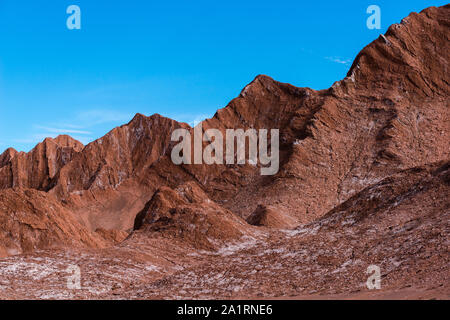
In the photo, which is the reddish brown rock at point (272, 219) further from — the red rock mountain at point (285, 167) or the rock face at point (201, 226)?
the rock face at point (201, 226)

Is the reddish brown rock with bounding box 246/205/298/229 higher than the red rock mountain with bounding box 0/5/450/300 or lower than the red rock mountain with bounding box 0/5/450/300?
lower

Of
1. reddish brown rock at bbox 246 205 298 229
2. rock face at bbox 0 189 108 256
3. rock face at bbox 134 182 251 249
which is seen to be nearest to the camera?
rock face at bbox 0 189 108 256

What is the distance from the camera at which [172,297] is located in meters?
20.1

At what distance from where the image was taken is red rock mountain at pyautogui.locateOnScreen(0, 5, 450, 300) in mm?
33406

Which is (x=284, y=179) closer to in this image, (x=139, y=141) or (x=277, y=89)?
(x=277, y=89)

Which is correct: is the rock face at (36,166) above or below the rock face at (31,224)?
above

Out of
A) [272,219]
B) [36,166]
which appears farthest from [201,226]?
[36,166]

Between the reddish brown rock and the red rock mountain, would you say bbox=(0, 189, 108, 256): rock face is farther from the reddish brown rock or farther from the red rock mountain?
the reddish brown rock

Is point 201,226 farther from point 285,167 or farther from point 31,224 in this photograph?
point 285,167

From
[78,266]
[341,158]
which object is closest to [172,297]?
[78,266]

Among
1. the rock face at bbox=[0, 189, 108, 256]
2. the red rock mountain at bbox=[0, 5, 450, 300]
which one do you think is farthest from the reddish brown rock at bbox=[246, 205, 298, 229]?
the rock face at bbox=[0, 189, 108, 256]

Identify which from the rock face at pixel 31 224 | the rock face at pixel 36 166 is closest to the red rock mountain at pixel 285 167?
the rock face at pixel 31 224

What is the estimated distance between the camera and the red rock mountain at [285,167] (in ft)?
110

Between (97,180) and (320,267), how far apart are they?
215 ft
